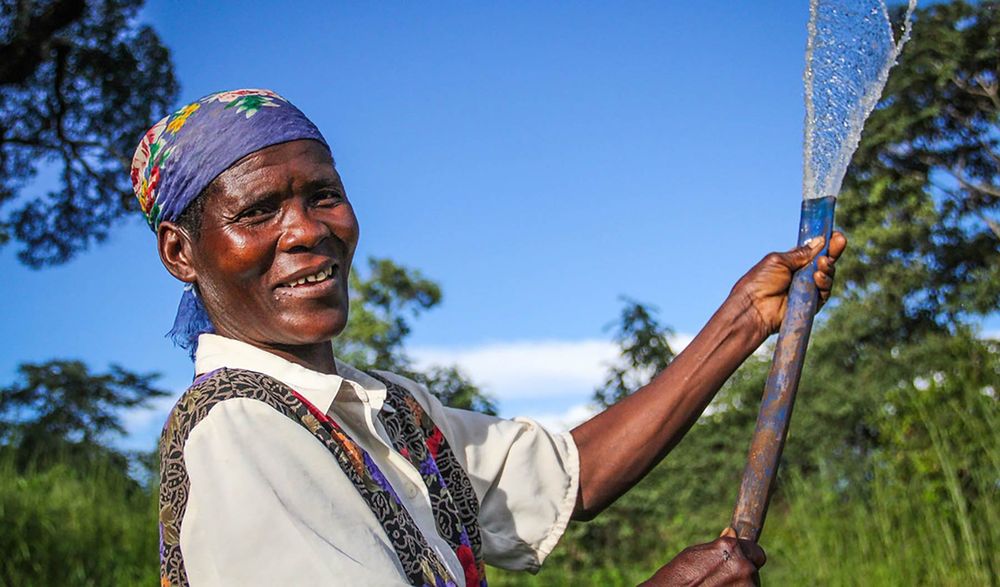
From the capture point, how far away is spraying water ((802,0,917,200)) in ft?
6.75

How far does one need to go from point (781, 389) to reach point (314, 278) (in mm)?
866

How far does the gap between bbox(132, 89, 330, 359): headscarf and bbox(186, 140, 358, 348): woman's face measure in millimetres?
24

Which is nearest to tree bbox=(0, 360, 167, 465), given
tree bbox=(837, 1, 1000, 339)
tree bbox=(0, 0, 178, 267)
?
tree bbox=(0, 0, 178, 267)

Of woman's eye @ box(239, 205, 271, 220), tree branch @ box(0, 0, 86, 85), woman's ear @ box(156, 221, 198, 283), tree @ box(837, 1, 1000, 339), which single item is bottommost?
woman's eye @ box(239, 205, 271, 220)

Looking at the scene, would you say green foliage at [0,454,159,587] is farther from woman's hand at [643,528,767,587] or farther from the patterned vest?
woman's hand at [643,528,767,587]

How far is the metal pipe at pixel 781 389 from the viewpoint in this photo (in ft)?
5.95

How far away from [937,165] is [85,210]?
8.12m

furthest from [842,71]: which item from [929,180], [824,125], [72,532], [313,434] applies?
[929,180]

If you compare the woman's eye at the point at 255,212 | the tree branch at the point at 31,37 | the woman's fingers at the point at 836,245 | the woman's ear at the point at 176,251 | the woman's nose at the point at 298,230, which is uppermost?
the tree branch at the point at 31,37

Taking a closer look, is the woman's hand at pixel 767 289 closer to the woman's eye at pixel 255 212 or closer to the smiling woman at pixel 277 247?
the smiling woman at pixel 277 247

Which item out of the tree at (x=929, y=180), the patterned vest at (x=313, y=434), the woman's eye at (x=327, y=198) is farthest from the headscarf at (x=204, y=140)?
the tree at (x=929, y=180)

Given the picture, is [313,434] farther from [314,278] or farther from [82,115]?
[82,115]

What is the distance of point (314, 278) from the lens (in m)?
1.84

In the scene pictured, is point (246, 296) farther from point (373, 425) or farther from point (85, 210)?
A: point (85, 210)
